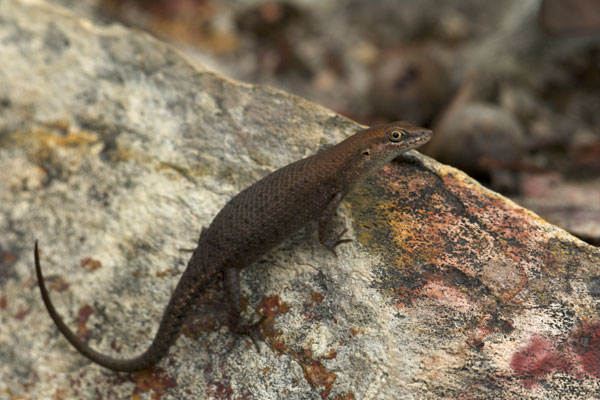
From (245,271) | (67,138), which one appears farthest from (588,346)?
(67,138)

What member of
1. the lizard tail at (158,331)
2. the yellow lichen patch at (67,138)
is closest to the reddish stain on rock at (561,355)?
the lizard tail at (158,331)

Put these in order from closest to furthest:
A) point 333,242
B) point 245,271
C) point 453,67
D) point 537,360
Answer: point 537,360, point 333,242, point 245,271, point 453,67

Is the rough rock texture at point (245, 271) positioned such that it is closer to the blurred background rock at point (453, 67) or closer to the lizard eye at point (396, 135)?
the lizard eye at point (396, 135)

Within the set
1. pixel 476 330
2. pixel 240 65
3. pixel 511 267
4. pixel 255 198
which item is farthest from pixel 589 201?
pixel 240 65

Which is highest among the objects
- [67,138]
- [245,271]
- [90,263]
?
[245,271]

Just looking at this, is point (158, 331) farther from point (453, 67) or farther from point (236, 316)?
point (453, 67)

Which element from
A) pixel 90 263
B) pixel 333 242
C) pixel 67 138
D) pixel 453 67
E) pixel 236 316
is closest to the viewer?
pixel 236 316
